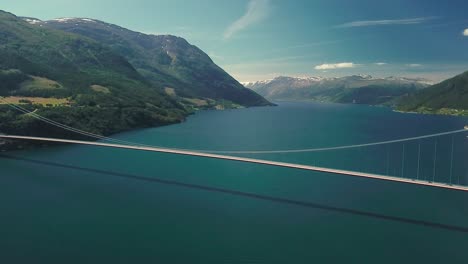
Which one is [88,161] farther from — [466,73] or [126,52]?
[466,73]

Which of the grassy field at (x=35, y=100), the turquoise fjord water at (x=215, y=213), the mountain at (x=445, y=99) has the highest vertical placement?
the mountain at (x=445, y=99)

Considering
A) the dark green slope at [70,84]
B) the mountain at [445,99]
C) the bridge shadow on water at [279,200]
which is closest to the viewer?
the bridge shadow on water at [279,200]

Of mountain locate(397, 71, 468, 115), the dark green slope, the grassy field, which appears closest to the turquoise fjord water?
the dark green slope

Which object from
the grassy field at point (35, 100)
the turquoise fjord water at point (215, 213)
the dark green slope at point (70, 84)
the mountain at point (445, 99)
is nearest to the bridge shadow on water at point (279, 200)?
the turquoise fjord water at point (215, 213)

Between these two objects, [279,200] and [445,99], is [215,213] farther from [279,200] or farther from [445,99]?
[445,99]

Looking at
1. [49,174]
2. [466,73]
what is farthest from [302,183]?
[466,73]

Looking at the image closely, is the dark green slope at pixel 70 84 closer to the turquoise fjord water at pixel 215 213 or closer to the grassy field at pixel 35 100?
the grassy field at pixel 35 100

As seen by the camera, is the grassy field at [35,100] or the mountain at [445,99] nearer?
Result: the grassy field at [35,100]
